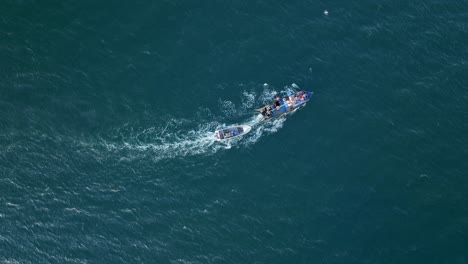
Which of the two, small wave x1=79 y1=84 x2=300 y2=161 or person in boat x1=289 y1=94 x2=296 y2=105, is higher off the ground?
person in boat x1=289 y1=94 x2=296 y2=105

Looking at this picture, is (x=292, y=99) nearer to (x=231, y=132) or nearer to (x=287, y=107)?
(x=287, y=107)

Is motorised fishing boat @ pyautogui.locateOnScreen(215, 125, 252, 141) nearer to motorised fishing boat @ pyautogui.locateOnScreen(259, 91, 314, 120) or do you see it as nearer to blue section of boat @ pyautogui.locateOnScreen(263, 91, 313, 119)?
motorised fishing boat @ pyautogui.locateOnScreen(259, 91, 314, 120)

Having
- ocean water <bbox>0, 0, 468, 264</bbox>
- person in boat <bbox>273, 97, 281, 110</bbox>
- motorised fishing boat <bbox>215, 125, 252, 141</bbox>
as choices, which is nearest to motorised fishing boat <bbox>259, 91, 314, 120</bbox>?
person in boat <bbox>273, 97, 281, 110</bbox>

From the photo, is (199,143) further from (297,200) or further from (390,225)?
(390,225)

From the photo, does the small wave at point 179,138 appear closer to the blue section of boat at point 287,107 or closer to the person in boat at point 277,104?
the blue section of boat at point 287,107

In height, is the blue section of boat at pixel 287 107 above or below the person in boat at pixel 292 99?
below

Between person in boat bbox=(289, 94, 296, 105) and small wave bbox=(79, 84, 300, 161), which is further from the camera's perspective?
person in boat bbox=(289, 94, 296, 105)

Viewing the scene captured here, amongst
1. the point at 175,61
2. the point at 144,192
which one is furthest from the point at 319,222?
the point at 175,61

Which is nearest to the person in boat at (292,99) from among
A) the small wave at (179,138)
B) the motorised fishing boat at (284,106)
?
the motorised fishing boat at (284,106)
